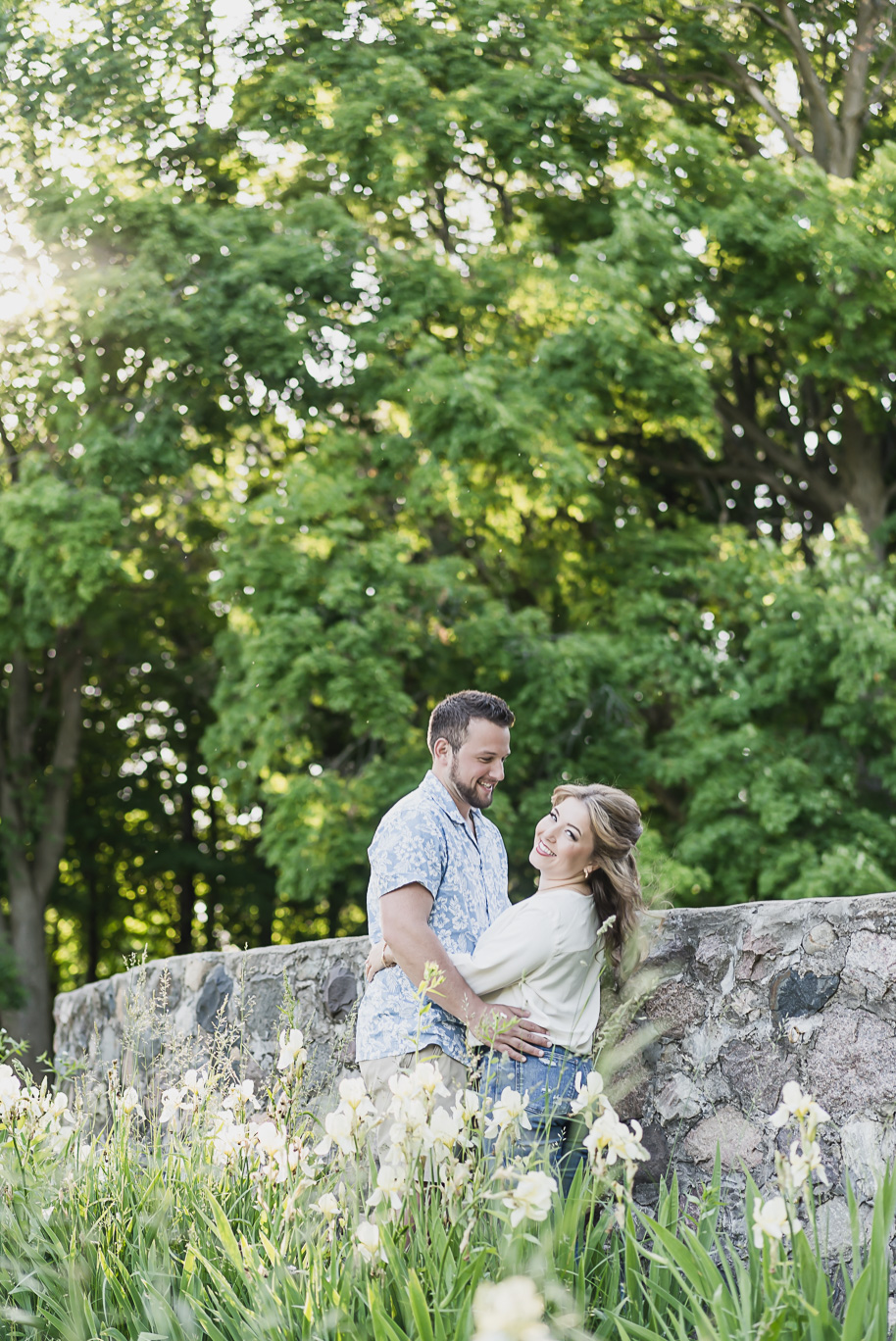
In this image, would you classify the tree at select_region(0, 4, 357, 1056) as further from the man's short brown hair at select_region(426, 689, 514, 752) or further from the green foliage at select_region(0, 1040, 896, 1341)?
the green foliage at select_region(0, 1040, 896, 1341)

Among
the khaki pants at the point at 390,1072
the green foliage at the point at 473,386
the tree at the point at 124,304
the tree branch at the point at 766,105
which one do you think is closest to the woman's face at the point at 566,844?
the khaki pants at the point at 390,1072

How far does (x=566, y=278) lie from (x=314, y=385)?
A: 88.1 inches

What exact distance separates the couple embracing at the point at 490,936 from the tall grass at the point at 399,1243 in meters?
0.26

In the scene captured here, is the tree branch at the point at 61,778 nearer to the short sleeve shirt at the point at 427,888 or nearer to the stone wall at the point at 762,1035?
the stone wall at the point at 762,1035

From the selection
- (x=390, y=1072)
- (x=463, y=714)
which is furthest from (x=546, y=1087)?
(x=463, y=714)

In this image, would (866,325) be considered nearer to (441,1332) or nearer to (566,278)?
(566,278)

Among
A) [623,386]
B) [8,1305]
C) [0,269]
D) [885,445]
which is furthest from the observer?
[885,445]

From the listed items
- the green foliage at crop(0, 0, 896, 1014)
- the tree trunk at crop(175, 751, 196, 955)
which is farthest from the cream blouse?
the tree trunk at crop(175, 751, 196, 955)

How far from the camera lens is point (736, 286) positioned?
1084cm

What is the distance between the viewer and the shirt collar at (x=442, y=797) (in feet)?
10.6

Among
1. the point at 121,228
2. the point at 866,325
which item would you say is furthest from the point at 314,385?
the point at 866,325

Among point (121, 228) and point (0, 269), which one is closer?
point (121, 228)

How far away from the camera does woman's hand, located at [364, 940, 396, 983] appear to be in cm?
315

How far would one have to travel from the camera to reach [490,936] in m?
2.99
